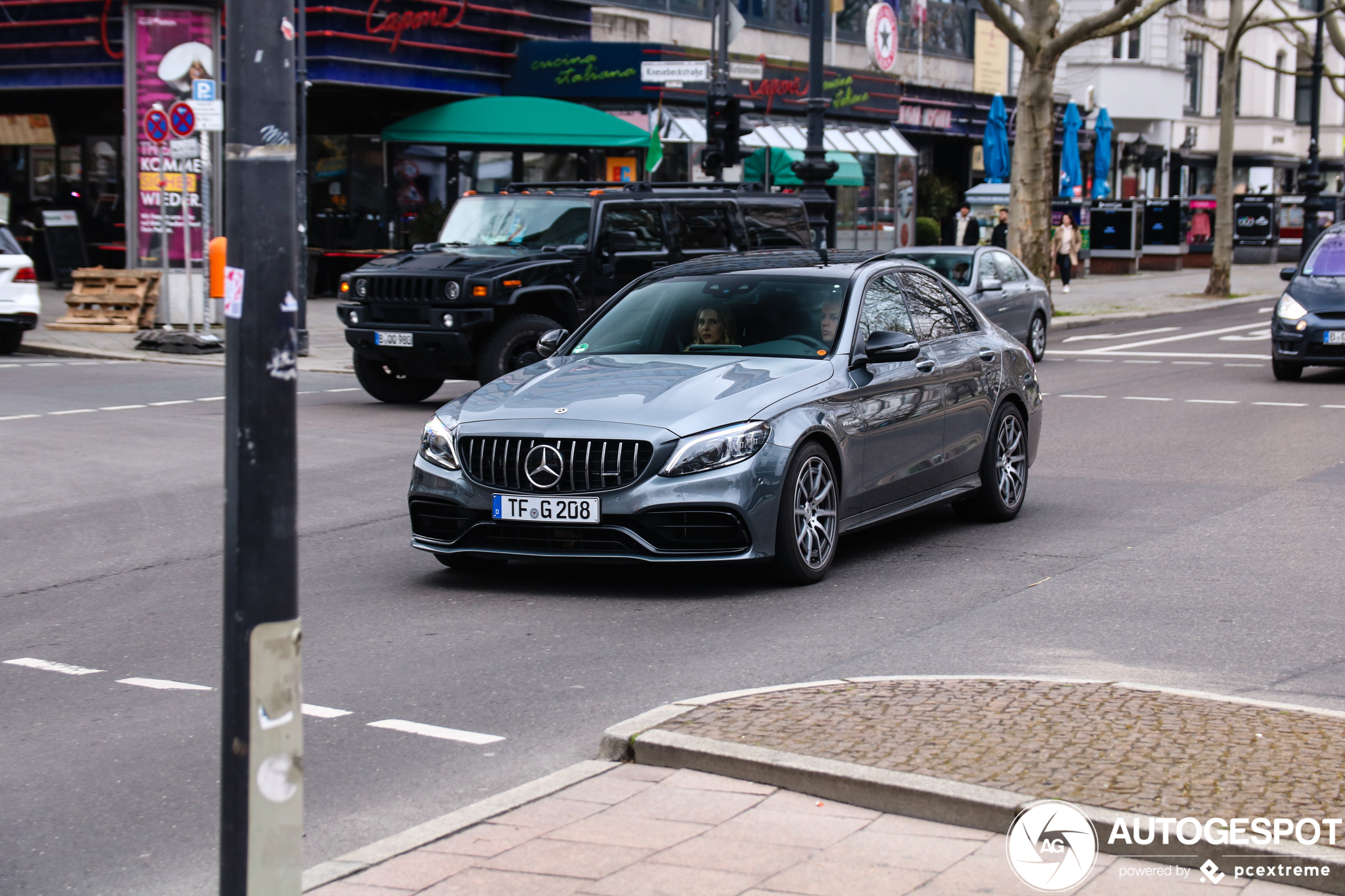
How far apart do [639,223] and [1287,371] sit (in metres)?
7.94

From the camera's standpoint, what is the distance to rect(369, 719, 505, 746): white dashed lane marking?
5477mm

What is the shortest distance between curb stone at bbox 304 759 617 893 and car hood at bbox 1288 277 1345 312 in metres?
15.6

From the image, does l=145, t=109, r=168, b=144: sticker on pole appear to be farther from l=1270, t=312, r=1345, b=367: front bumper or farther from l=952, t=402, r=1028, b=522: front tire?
l=952, t=402, r=1028, b=522: front tire

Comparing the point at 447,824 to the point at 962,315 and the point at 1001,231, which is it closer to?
the point at 962,315

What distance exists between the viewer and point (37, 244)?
114 feet

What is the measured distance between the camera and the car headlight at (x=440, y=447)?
7879mm

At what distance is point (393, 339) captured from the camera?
15.7m

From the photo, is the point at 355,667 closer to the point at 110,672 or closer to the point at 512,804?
the point at 110,672

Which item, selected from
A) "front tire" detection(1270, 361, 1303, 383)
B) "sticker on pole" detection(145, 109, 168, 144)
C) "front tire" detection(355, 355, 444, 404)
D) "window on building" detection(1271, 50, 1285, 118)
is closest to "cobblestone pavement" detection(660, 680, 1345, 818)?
"front tire" detection(355, 355, 444, 404)

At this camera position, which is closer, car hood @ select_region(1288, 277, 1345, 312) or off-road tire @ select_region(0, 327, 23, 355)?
car hood @ select_region(1288, 277, 1345, 312)

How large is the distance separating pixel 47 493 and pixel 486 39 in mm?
22220

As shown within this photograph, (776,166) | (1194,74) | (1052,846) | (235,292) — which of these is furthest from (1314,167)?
(235,292)

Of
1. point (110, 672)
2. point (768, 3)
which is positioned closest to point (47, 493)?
point (110, 672)

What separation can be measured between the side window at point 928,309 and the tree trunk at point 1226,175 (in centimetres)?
2999
